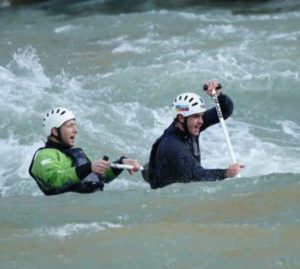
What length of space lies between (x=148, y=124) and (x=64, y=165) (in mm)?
4855

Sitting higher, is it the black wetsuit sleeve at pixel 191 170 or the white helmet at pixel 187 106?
the white helmet at pixel 187 106

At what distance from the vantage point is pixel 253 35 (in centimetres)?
1720

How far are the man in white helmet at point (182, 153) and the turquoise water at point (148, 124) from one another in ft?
0.45

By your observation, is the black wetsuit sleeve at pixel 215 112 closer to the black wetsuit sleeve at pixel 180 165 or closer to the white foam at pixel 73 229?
the black wetsuit sleeve at pixel 180 165

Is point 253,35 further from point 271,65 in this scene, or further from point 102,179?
point 102,179

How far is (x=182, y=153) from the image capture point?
8.25 m

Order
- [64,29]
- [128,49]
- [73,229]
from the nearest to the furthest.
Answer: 1. [73,229]
2. [128,49]
3. [64,29]

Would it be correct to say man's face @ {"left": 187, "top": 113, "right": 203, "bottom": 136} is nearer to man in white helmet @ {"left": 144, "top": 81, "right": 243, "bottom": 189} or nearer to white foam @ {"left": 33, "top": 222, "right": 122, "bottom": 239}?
man in white helmet @ {"left": 144, "top": 81, "right": 243, "bottom": 189}

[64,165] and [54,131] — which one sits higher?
[54,131]

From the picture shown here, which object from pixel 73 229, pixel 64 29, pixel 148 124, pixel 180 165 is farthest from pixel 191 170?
pixel 64 29

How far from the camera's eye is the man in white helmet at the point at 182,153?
27.0 ft

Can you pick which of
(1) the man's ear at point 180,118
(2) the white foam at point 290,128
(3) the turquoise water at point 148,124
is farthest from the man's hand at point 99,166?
(2) the white foam at point 290,128

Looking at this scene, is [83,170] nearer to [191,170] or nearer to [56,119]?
[56,119]

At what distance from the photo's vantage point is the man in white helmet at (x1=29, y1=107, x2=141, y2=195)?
8.06 metres
